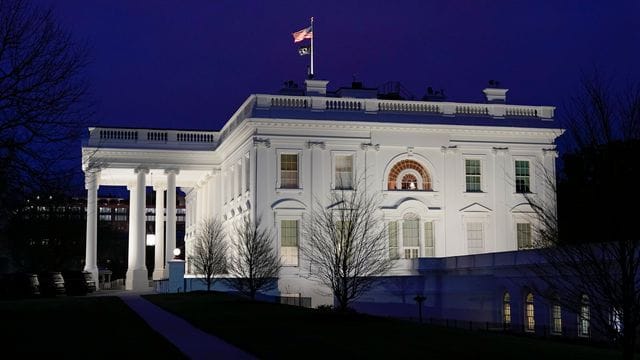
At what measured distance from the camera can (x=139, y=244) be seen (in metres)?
68.1

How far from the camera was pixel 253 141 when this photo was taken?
2269 inches

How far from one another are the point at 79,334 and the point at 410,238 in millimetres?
34856

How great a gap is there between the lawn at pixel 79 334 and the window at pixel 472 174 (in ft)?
95.2

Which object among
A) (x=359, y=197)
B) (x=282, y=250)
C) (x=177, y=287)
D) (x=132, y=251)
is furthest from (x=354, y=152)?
(x=132, y=251)

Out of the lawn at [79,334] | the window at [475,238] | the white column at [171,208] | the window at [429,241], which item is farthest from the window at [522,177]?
the lawn at [79,334]

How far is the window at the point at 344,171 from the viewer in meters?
58.8

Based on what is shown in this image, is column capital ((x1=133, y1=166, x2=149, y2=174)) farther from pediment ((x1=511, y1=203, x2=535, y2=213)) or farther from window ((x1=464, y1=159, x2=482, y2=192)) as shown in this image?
pediment ((x1=511, y1=203, x2=535, y2=213))

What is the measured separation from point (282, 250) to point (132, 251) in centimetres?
1565

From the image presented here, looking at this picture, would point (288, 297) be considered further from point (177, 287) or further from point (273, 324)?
point (273, 324)

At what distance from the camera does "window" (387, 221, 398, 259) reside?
58.3 meters

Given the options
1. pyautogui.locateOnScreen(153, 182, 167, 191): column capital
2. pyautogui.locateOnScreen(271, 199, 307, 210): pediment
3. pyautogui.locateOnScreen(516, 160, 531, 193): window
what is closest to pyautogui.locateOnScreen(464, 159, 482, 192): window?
pyautogui.locateOnScreen(516, 160, 531, 193): window

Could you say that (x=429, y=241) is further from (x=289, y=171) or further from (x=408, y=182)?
(x=289, y=171)

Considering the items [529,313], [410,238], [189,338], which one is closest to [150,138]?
[410,238]

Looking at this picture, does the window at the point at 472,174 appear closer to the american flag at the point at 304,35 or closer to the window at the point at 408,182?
the window at the point at 408,182
